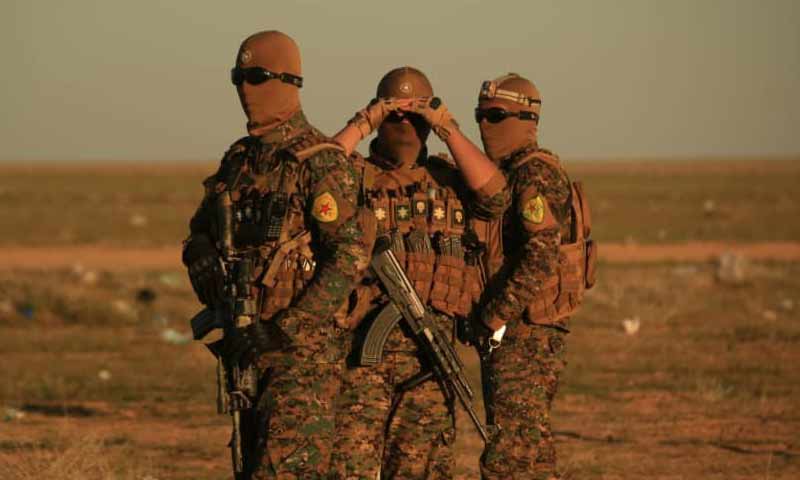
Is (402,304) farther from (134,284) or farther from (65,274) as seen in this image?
(65,274)

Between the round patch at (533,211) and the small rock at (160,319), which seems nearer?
the round patch at (533,211)

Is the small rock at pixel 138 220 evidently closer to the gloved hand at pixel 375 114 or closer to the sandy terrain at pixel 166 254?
the sandy terrain at pixel 166 254

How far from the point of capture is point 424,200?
5.88 meters

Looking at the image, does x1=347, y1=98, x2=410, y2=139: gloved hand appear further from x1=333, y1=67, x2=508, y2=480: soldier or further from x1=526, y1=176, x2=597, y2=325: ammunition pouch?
x1=526, y1=176, x2=597, y2=325: ammunition pouch

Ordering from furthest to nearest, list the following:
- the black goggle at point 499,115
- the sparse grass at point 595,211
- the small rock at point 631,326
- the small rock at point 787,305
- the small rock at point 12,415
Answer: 1. the sparse grass at point 595,211
2. the small rock at point 787,305
3. the small rock at point 631,326
4. the small rock at point 12,415
5. the black goggle at point 499,115

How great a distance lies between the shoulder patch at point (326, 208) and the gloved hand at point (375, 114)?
2.21 feet

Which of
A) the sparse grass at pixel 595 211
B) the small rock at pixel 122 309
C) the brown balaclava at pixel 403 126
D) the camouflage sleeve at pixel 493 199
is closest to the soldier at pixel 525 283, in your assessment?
the camouflage sleeve at pixel 493 199

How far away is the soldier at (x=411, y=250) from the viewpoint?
5625mm

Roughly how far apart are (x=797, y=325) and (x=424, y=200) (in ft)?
37.3

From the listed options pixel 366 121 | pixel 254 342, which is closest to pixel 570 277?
pixel 366 121

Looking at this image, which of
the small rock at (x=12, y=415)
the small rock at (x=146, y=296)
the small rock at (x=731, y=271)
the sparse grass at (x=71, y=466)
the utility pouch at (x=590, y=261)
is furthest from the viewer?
the small rock at (x=731, y=271)

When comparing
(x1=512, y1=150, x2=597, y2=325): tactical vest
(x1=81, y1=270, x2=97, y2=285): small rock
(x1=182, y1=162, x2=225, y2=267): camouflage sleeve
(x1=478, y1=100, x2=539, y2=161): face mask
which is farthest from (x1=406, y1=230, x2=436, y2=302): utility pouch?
(x1=81, y1=270, x2=97, y2=285): small rock

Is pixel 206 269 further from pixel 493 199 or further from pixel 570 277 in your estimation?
pixel 570 277

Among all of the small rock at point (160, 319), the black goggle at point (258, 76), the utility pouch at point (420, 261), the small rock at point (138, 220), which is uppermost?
the small rock at point (138, 220)
